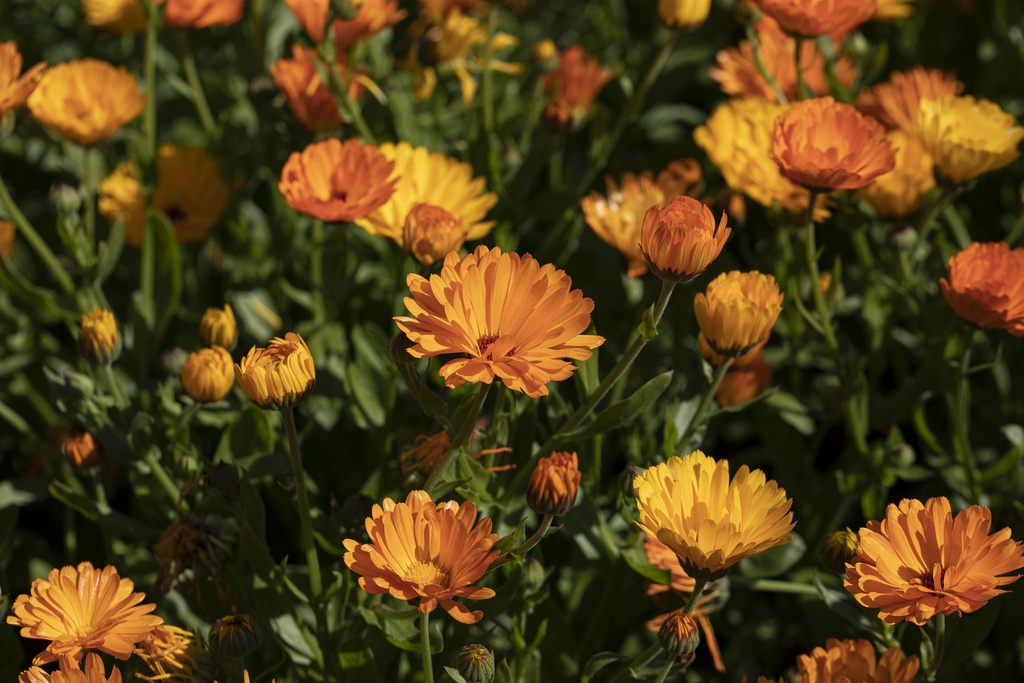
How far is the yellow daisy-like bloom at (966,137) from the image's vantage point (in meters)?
1.55

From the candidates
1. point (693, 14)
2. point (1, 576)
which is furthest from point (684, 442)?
point (1, 576)

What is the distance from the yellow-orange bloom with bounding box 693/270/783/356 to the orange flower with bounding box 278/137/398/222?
1.53 ft

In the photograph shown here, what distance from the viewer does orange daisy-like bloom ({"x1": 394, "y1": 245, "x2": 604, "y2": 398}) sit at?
3.44ft

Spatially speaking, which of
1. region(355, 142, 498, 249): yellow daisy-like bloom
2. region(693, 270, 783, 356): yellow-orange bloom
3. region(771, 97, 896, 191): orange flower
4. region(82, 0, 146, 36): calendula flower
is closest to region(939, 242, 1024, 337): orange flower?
region(771, 97, 896, 191): orange flower

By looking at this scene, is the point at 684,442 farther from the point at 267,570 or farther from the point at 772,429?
the point at 267,570

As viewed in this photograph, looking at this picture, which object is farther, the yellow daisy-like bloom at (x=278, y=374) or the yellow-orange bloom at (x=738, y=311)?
the yellow-orange bloom at (x=738, y=311)

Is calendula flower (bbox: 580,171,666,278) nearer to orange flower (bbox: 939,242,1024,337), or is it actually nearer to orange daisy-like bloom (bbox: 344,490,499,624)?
orange flower (bbox: 939,242,1024,337)

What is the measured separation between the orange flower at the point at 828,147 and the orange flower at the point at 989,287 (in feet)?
0.53

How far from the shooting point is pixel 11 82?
1.53 m

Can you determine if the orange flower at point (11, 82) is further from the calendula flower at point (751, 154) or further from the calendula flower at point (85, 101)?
the calendula flower at point (751, 154)

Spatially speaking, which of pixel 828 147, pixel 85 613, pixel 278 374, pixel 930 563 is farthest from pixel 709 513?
pixel 85 613

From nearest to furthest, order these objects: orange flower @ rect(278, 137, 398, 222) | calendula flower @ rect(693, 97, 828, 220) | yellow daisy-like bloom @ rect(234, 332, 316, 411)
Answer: yellow daisy-like bloom @ rect(234, 332, 316, 411), orange flower @ rect(278, 137, 398, 222), calendula flower @ rect(693, 97, 828, 220)

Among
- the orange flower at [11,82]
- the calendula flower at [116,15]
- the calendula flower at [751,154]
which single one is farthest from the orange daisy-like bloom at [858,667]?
the calendula flower at [116,15]

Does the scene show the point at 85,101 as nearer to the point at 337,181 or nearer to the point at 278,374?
the point at 337,181
